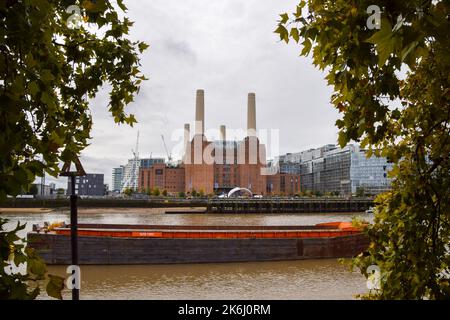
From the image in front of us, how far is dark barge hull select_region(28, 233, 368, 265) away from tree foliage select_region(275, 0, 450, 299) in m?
25.9

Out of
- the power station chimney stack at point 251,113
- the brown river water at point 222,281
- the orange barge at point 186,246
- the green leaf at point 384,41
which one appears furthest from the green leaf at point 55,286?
the power station chimney stack at point 251,113

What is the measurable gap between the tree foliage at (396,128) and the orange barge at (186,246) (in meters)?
25.9

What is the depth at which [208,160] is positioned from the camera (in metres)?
183

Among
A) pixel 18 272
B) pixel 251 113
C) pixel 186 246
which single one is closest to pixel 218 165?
pixel 251 113

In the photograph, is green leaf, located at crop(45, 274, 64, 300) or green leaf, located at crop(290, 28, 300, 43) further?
green leaf, located at crop(290, 28, 300, 43)

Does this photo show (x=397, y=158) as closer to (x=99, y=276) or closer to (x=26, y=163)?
(x=26, y=163)

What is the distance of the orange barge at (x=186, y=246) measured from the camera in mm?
29047

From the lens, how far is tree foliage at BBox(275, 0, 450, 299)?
3.32m

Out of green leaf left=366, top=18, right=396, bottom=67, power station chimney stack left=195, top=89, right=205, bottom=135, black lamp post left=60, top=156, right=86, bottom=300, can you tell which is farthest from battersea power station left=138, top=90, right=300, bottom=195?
green leaf left=366, top=18, right=396, bottom=67

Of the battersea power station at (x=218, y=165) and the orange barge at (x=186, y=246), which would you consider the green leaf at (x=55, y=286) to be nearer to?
the orange barge at (x=186, y=246)
